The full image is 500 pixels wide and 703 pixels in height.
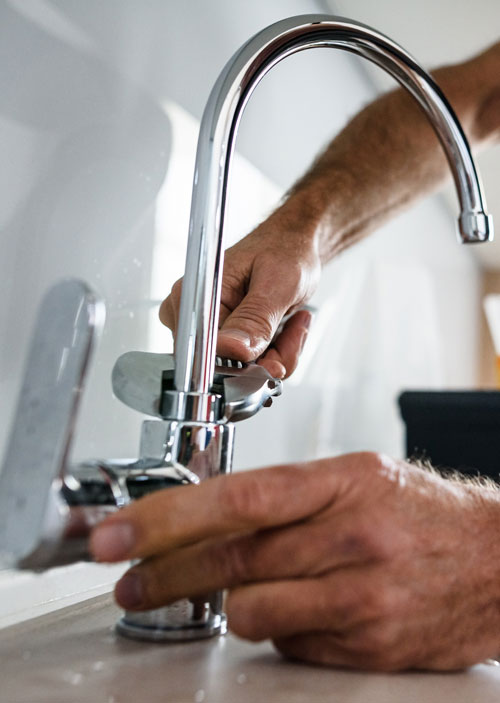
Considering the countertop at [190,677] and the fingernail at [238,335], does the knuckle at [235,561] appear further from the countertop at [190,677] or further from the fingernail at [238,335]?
the fingernail at [238,335]

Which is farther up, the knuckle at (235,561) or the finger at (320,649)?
the knuckle at (235,561)

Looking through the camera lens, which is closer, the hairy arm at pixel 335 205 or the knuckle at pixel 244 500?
the knuckle at pixel 244 500

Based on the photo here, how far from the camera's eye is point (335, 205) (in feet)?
2.66

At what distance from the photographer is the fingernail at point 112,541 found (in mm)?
297

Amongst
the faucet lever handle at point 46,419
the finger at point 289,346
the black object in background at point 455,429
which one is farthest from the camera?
the black object in background at point 455,429

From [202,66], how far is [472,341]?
1.64 m

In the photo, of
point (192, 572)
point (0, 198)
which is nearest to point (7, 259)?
point (0, 198)

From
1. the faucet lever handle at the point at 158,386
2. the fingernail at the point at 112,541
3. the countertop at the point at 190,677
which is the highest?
the faucet lever handle at the point at 158,386

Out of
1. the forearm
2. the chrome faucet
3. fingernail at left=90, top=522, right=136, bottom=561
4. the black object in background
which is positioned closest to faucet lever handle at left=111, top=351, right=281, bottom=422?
the chrome faucet

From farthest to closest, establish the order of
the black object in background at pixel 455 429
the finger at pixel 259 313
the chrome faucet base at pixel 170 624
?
the black object in background at pixel 455 429, the finger at pixel 259 313, the chrome faucet base at pixel 170 624

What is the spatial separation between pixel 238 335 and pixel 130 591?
7.4 inches

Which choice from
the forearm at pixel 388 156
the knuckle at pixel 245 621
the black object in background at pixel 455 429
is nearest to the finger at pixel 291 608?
the knuckle at pixel 245 621

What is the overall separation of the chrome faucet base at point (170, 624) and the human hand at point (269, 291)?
0.56 ft

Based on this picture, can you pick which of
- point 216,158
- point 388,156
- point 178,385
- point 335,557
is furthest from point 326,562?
point 388,156
